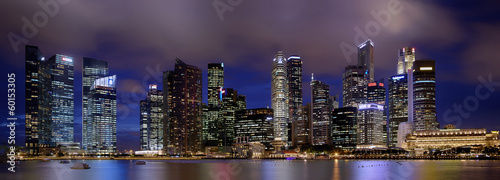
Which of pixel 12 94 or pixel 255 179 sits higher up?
pixel 12 94

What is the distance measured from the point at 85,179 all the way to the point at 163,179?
15.0 m

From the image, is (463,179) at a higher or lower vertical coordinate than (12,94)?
lower

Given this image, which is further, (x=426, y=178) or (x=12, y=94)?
(x=426, y=178)

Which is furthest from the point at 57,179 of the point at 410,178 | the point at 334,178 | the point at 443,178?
the point at 443,178

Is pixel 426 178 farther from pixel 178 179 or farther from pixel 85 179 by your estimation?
pixel 85 179

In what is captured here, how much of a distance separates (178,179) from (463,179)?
50.7 meters

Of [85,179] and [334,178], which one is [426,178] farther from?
[85,179]

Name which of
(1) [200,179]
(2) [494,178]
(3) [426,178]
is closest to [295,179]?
(1) [200,179]

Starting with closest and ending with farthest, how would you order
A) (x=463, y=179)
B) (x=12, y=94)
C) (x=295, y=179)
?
(x=12, y=94)
(x=463, y=179)
(x=295, y=179)

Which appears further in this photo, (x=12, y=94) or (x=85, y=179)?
(x=85, y=179)

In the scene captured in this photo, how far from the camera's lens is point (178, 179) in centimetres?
8588

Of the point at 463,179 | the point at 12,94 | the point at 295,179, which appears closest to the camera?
the point at 12,94

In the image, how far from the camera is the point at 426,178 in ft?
263

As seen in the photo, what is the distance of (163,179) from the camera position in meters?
86.8
